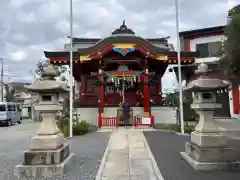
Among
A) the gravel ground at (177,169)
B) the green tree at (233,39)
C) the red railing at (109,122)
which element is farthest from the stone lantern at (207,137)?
the red railing at (109,122)

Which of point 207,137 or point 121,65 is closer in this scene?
point 207,137

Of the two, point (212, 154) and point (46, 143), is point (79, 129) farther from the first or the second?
point (212, 154)

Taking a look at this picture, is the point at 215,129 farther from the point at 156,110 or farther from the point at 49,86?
the point at 156,110

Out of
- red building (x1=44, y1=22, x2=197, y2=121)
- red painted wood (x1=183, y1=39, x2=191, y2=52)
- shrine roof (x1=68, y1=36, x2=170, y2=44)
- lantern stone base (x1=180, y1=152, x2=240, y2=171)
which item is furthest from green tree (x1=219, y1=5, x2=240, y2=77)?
red painted wood (x1=183, y1=39, x2=191, y2=52)

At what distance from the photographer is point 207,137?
20.7 ft

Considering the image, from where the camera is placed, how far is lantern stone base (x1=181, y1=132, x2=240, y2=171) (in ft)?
19.7

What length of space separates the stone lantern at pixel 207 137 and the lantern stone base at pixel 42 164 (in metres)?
3.44

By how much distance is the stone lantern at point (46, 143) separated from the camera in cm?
590

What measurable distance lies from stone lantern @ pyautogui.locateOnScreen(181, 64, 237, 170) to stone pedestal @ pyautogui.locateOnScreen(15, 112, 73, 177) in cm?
347

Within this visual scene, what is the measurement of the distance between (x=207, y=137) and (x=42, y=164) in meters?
4.27

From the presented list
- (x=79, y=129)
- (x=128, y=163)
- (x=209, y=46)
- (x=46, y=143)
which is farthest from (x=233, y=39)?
(x=209, y=46)

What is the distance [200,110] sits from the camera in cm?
662

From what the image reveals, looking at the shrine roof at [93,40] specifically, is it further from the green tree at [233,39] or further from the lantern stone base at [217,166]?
the lantern stone base at [217,166]

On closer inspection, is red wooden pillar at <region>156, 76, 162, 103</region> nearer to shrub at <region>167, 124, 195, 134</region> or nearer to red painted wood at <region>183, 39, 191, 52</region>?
shrub at <region>167, 124, 195, 134</region>
